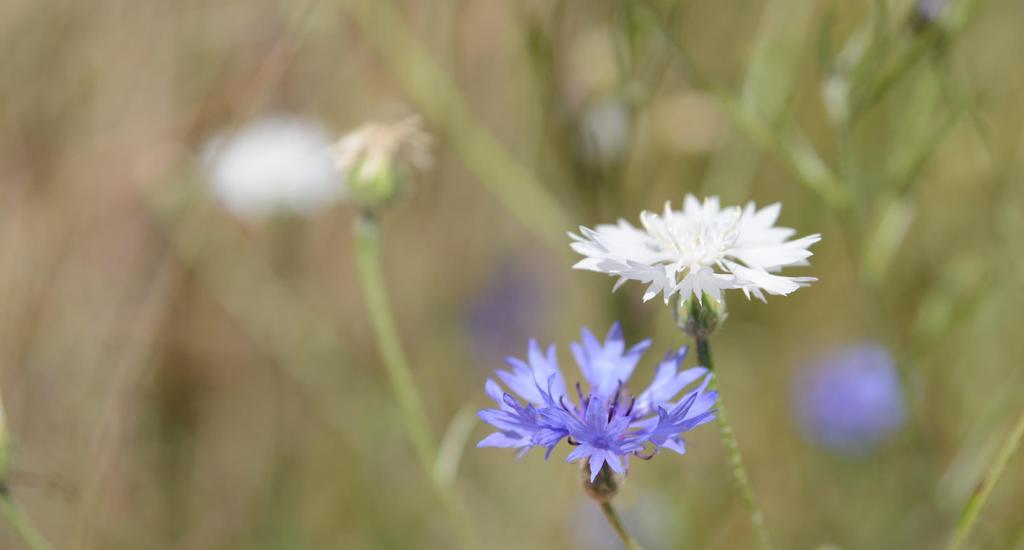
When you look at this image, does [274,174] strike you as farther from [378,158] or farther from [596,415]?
[596,415]

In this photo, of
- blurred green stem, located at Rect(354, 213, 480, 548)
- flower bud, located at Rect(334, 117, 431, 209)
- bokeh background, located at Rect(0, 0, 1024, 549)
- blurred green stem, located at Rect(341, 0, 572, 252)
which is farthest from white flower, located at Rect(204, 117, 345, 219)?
blurred green stem, located at Rect(354, 213, 480, 548)

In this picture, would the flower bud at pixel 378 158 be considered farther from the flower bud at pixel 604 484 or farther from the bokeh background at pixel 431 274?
the flower bud at pixel 604 484

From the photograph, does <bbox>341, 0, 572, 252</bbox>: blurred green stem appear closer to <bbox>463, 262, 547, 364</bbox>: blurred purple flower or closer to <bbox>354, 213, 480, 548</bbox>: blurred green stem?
<bbox>354, 213, 480, 548</bbox>: blurred green stem

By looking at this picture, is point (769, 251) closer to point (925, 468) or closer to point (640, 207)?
point (925, 468)

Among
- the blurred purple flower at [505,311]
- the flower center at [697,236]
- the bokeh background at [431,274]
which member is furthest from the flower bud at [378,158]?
A: the blurred purple flower at [505,311]

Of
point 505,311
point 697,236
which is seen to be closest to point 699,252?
point 697,236

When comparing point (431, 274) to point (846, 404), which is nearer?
point (846, 404)
